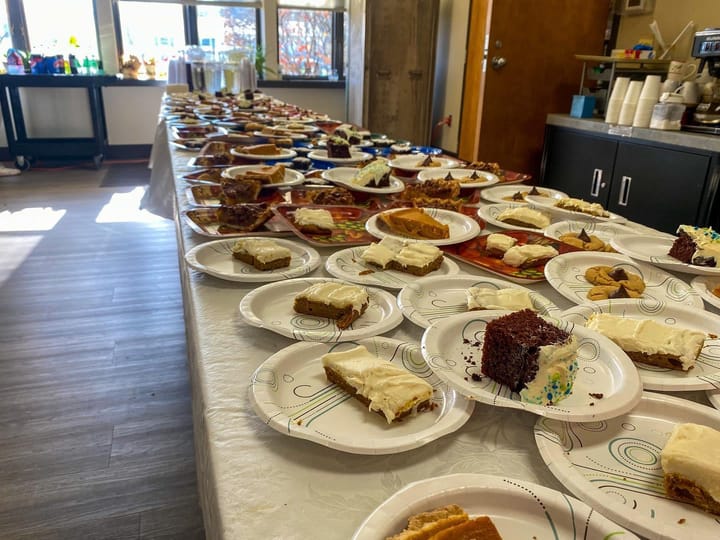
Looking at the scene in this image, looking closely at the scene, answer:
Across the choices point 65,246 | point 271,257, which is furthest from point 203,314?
point 65,246

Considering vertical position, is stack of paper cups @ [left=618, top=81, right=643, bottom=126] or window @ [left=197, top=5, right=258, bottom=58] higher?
window @ [left=197, top=5, right=258, bottom=58]

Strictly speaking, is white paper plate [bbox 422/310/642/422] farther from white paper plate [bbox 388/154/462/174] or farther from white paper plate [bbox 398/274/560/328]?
white paper plate [bbox 388/154/462/174]

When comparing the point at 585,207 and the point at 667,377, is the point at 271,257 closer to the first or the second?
the point at 667,377

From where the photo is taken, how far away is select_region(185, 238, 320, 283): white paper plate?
970 mm

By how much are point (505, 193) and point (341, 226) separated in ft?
2.27

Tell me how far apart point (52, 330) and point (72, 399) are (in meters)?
0.59

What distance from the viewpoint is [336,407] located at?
628mm

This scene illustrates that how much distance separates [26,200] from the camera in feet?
14.4

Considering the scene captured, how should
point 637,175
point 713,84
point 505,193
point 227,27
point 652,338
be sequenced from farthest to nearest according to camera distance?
point 227,27 < point 637,175 < point 713,84 < point 505,193 < point 652,338

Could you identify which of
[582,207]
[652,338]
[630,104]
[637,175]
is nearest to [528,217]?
[582,207]

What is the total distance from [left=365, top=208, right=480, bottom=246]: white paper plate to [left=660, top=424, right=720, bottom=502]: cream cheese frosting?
676mm

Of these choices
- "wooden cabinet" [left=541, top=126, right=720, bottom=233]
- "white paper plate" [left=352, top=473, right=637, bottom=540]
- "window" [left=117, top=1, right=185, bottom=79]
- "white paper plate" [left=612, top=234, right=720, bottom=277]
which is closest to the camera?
"white paper plate" [left=352, top=473, right=637, bottom=540]

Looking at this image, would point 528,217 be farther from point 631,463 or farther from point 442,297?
point 631,463

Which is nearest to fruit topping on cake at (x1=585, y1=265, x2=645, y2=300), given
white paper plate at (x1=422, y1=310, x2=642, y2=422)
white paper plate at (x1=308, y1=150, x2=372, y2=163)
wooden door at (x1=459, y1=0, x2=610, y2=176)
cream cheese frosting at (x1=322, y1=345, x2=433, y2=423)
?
white paper plate at (x1=422, y1=310, x2=642, y2=422)
